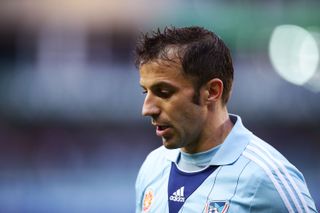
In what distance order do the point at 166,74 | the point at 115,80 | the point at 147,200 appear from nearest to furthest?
the point at 166,74 → the point at 147,200 → the point at 115,80

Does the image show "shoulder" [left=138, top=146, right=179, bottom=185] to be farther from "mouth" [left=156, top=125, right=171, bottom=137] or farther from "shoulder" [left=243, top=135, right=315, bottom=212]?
"shoulder" [left=243, top=135, right=315, bottom=212]

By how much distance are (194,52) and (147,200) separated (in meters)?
0.56

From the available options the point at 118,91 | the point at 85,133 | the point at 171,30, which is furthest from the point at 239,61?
the point at 171,30

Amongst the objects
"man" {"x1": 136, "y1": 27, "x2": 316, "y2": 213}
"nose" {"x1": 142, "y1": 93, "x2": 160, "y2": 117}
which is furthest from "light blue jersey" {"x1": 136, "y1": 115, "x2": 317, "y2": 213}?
"nose" {"x1": 142, "y1": 93, "x2": 160, "y2": 117}

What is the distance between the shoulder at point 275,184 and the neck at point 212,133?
0.13 metres

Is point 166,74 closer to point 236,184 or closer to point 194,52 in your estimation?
point 194,52

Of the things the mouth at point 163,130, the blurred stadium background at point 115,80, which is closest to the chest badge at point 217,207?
the mouth at point 163,130

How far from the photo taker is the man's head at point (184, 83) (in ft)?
6.90

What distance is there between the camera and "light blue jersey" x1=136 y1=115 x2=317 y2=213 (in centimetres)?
197

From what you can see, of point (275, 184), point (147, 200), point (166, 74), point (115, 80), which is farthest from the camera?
point (115, 80)

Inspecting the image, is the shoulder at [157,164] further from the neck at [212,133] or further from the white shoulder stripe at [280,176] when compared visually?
the white shoulder stripe at [280,176]

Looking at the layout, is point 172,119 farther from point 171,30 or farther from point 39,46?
point 39,46

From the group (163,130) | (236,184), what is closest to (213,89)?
(163,130)

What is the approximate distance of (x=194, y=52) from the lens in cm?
212
